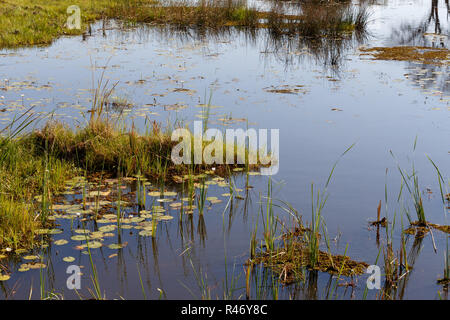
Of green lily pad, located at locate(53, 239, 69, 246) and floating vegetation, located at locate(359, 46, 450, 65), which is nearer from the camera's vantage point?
green lily pad, located at locate(53, 239, 69, 246)

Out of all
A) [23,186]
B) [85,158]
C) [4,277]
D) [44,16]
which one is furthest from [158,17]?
→ [4,277]

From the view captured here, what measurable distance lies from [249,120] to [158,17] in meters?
10.0

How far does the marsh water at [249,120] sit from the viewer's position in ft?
11.8

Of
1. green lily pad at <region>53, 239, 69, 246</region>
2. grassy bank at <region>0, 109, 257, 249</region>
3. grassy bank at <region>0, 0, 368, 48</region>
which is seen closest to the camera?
green lily pad at <region>53, 239, 69, 246</region>

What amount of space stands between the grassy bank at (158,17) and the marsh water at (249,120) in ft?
2.07

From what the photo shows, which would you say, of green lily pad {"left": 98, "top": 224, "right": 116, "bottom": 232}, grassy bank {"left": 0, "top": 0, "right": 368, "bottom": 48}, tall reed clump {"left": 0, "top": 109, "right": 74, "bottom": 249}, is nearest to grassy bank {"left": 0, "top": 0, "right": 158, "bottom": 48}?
grassy bank {"left": 0, "top": 0, "right": 368, "bottom": 48}

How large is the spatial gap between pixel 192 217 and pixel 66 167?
159 cm

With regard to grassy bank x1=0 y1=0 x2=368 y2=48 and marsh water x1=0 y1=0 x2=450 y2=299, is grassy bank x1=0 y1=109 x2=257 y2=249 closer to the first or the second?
marsh water x1=0 y1=0 x2=450 y2=299

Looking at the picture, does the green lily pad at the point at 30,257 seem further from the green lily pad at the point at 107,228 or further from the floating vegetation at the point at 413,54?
the floating vegetation at the point at 413,54

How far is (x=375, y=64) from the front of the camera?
1095cm

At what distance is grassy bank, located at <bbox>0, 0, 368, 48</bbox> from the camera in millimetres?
13461

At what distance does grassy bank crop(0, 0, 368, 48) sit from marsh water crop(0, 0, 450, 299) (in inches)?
24.9

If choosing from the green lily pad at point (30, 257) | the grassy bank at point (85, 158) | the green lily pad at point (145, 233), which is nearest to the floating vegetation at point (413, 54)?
the grassy bank at point (85, 158)
